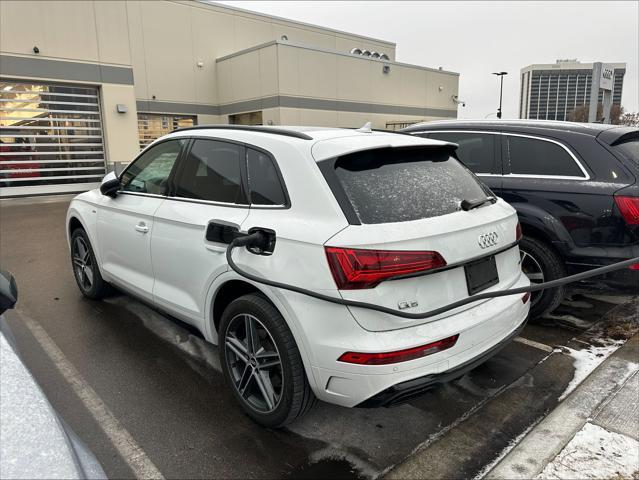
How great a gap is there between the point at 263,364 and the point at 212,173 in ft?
4.43

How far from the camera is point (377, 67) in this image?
24.5m

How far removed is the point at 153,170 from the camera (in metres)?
3.97

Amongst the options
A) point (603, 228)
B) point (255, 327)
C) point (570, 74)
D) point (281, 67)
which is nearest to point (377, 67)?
point (281, 67)

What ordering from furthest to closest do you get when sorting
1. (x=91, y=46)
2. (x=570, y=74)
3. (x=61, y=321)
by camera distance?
(x=570, y=74)
(x=91, y=46)
(x=61, y=321)

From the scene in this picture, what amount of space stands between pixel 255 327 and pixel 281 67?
18.6m

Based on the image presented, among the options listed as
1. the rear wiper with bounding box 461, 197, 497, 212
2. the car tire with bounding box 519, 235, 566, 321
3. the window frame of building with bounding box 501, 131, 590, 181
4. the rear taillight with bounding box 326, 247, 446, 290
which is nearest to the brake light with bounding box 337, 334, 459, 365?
the rear taillight with bounding box 326, 247, 446, 290

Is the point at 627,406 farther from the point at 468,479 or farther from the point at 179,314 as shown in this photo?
the point at 179,314

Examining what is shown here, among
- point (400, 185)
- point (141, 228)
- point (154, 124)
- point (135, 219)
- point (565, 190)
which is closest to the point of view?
point (400, 185)

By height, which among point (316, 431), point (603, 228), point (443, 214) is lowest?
point (316, 431)

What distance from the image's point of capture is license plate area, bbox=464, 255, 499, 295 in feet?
8.81

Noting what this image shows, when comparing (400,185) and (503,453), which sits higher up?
(400,185)

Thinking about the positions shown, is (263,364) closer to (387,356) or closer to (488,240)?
(387,356)

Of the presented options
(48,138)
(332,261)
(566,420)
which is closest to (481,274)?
(332,261)

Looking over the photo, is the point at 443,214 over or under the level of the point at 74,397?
over
